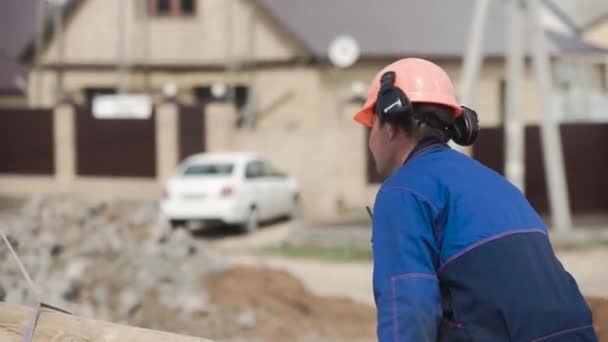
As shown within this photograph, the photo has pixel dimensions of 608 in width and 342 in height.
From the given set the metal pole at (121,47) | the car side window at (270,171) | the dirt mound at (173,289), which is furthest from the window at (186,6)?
the dirt mound at (173,289)

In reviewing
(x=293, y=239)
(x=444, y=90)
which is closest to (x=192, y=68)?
(x=293, y=239)

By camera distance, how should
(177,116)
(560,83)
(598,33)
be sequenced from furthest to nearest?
(598,33) < (560,83) < (177,116)

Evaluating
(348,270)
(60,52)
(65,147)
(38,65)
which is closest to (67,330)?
(348,270)

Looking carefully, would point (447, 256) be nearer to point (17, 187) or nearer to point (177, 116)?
point (177, 116)

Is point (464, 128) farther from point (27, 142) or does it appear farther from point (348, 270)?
point (27, 142)

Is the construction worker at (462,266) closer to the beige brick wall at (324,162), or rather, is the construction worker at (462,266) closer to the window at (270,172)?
the window at (270,172)

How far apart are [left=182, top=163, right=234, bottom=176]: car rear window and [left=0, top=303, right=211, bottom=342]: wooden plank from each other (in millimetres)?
14949

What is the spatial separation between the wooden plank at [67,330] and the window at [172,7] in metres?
25.1

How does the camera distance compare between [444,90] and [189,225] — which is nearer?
[444,90]

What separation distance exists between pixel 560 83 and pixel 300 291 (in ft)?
63.6

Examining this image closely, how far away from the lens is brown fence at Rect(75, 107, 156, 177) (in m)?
22.8

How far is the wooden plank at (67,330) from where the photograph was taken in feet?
10.6

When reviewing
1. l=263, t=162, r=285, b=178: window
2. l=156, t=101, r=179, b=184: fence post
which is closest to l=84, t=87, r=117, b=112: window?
l=156, t=101, r=179, b=184: fence post

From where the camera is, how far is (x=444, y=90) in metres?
2.79
